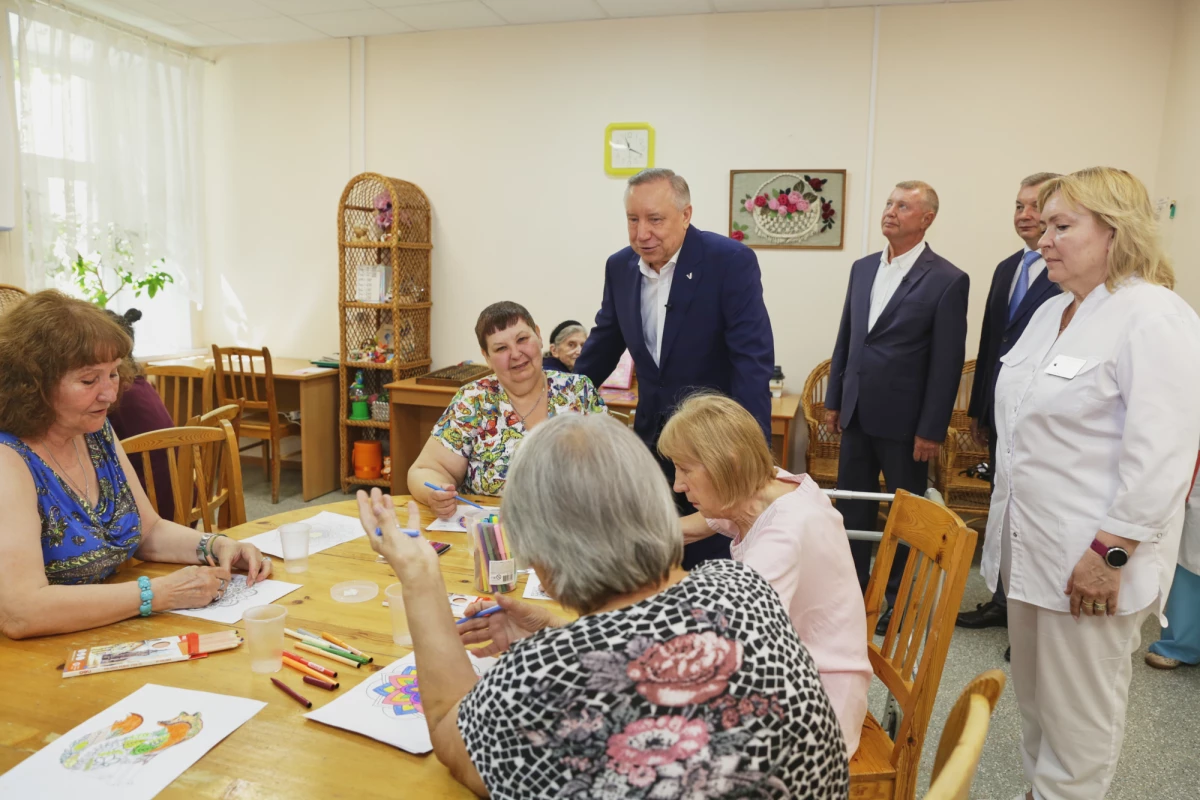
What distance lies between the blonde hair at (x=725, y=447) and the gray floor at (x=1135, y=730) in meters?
1.29

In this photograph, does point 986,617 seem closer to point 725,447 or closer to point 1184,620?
point 1184,620

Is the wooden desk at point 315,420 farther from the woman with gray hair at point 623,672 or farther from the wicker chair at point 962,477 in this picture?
the woman with gray hair at point 623,672

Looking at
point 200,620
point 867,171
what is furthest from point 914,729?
point 867,171

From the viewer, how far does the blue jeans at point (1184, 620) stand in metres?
2.87

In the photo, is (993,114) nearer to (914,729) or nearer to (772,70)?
(772,70)

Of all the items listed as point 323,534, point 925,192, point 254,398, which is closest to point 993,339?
point 925,192

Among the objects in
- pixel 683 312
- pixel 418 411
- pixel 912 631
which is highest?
pixel 683 312

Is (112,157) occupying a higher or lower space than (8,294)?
higher

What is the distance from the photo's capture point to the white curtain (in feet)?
15.0

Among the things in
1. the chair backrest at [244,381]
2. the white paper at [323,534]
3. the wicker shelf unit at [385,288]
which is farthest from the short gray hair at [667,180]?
the chair backrest at [244,381]

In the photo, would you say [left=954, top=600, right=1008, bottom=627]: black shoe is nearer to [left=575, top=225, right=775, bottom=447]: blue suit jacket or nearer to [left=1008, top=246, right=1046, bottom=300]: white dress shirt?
[left=1008, top=246, right=1046, bottom=300]: white dress shirt

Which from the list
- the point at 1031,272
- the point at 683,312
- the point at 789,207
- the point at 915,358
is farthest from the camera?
the point at 789,207

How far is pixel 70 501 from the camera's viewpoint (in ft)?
5.31

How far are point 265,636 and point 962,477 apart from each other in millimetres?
3605
